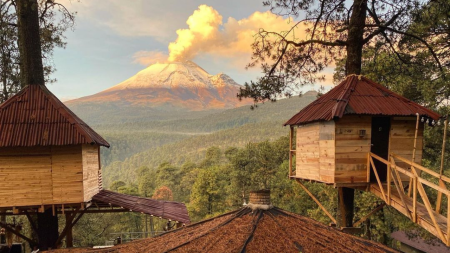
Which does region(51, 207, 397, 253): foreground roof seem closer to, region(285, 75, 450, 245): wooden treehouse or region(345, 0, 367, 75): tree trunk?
region(285, 75, 450, 245): wooden treehouse

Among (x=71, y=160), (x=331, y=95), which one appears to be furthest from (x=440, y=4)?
(x=71, y=160)

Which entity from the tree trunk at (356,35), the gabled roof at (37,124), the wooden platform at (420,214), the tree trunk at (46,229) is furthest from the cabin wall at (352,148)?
the tree trunk at (46,229)

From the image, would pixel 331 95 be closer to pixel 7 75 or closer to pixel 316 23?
pixel 316 23

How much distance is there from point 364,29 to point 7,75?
1639 cm

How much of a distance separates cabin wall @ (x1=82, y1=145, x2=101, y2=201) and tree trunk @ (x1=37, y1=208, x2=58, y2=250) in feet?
6.06

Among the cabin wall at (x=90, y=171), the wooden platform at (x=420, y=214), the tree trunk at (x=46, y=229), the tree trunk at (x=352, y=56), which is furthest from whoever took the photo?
the tree trunk at (x=46, y=229)

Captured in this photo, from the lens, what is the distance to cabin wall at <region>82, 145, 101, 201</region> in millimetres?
11148

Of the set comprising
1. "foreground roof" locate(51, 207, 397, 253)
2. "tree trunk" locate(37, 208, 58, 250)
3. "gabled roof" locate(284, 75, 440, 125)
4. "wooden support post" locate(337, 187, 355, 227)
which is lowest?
"tree trunk" locate(37, 208, 58, 250)

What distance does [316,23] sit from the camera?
1178cm

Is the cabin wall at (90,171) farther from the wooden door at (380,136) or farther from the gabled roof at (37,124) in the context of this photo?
the wooden door at (380,136)

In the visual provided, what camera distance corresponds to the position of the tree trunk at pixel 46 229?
11828 mm

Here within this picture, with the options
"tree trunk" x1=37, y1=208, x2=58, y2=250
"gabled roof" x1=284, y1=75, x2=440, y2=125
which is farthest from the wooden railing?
"tree trunk" x1=37, y1=208, x2=58, y2=250

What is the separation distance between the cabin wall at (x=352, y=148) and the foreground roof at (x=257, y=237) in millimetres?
3843

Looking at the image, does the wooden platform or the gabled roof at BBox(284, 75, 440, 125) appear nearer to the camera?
the wooden platform
